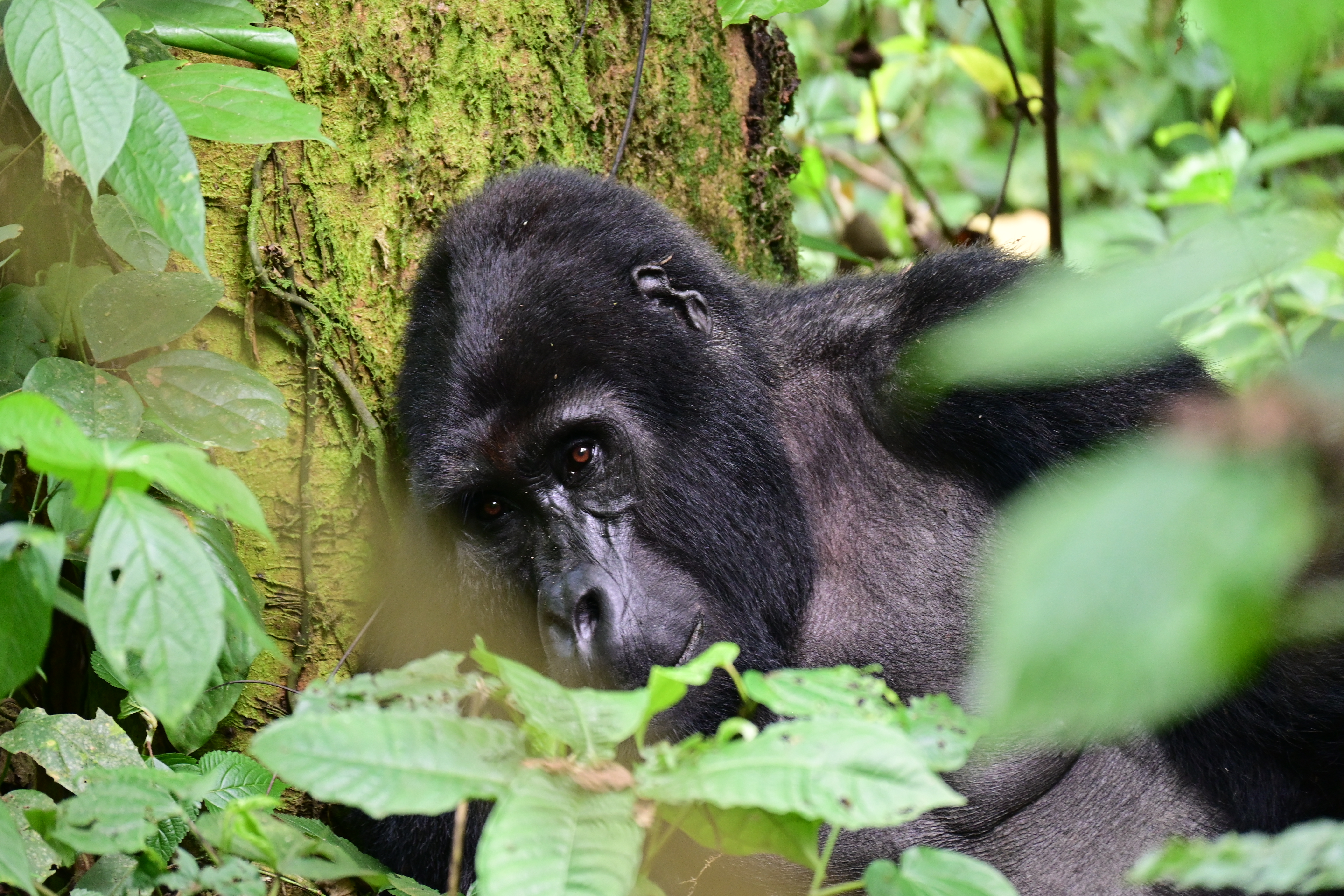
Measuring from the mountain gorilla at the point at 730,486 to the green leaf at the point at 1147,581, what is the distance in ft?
5.78

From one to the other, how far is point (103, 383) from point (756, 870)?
1.74 m

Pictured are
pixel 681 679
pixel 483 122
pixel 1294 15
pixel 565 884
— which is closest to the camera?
pixel 1294 15

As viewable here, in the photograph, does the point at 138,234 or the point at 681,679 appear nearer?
the point at 681,679

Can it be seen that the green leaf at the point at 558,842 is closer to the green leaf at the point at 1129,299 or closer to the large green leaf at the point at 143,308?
the green leaf at the point at 1129,299

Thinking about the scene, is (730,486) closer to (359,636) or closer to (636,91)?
(359,636)

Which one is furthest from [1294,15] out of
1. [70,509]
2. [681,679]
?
[70,509]

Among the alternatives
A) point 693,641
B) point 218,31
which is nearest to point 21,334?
point 218,31

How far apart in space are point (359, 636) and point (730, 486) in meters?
0.97

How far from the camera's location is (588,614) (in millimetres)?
2377

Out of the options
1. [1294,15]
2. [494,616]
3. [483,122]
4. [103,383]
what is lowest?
[494,616]

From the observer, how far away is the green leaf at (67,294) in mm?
2447

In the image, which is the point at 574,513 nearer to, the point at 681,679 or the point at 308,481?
the point at 308,481

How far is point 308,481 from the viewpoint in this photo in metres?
2.77

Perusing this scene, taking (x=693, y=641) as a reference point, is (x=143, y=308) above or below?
above
